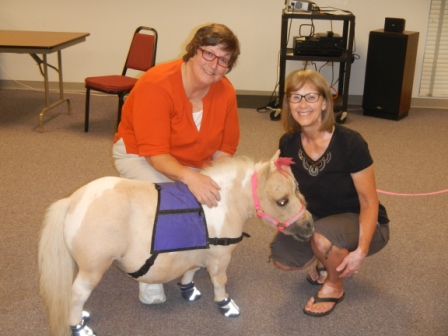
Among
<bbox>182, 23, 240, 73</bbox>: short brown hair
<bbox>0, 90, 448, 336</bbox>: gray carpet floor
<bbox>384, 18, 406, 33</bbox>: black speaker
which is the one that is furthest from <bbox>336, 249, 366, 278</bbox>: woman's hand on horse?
<bbox>384, 18, 406, 33</bbox>: black speaker

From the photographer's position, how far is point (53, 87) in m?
6.20

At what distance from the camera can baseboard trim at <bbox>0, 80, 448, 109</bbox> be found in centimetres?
585

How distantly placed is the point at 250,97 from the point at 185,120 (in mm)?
3797

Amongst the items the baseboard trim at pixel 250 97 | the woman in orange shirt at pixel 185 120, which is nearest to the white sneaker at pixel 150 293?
the woman in orange shirt at pixel 185 120

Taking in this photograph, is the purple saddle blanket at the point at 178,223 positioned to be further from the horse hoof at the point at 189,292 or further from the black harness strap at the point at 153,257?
the horse hoof at the point at 189,292

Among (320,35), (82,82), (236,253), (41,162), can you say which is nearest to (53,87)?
(82,82)

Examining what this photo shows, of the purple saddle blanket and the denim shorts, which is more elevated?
the purple saddle blanket

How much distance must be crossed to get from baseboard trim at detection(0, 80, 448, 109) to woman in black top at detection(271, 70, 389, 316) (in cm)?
342

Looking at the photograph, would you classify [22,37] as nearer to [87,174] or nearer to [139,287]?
[87,174]

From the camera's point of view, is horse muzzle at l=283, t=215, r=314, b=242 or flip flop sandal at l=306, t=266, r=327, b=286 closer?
horse muzzle at l=283, t=215, r=314, b=242

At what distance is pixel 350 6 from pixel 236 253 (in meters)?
3.72

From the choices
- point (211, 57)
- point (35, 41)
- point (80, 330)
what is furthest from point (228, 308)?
point (35, 41)

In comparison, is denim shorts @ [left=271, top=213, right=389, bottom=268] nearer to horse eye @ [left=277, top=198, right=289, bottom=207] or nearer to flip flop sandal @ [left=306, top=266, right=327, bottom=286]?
flip flop sandal @ [left=306, top=266, right=327, bottom=286]

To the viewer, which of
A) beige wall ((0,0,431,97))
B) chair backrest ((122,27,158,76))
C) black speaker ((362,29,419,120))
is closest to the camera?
chair backrest ((122,27,158,76))
